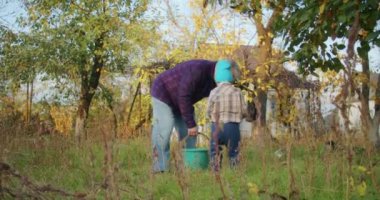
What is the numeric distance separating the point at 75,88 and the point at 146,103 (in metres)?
2.43

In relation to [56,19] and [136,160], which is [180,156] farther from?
[56,19]

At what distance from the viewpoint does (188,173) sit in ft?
11.2

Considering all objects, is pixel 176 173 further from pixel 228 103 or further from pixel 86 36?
pixel 86 36

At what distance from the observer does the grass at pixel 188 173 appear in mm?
2652

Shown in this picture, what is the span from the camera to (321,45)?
14.7ft

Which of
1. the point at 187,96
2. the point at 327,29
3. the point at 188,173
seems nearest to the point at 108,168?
the point at 188,173

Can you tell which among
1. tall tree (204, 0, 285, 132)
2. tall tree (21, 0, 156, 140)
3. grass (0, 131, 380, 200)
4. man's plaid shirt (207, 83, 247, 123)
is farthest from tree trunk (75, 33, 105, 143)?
man's plaid shirt (207, 83, 247, 123)

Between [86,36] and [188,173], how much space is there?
489 inches

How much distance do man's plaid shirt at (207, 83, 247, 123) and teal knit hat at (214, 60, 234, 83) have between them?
0.07 meters

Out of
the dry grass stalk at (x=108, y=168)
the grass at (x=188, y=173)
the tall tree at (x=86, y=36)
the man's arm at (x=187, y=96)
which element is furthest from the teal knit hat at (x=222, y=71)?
the tall tree at (x=86, y=36)

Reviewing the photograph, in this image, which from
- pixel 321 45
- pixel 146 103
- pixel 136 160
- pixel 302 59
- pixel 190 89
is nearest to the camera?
pixel 321 45

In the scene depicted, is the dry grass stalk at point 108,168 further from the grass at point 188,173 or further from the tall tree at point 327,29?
the tall tree at point 327,29

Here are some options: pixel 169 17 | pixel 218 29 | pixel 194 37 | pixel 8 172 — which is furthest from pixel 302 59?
pixel 169 17

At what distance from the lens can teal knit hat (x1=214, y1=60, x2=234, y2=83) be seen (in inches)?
226
